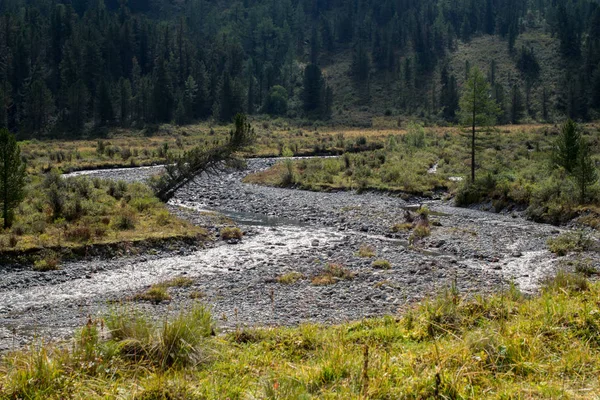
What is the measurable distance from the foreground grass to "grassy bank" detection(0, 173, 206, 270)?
40.5 feet

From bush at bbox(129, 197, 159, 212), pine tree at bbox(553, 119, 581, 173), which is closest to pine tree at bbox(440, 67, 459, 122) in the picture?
pine tree at bbox(553, 119, 581, 173)

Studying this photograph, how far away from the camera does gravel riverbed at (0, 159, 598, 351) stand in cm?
1306

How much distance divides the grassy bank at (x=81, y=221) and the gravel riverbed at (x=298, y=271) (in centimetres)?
140

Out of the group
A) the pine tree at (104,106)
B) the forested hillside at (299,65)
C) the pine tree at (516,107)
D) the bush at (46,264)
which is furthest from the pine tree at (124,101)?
the bush at (46,264)

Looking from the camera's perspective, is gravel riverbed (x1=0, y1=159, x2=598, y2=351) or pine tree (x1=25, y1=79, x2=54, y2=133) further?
pine tree (x1=25, y1=79, x2=54, y2=133)

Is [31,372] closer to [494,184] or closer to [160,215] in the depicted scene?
[160,215]

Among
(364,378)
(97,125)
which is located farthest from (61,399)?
(97,125)

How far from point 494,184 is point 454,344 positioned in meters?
29.5

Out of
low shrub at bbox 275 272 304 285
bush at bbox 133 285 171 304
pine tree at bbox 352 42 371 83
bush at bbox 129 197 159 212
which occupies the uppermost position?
pine tree at bbox 352 42 371 83

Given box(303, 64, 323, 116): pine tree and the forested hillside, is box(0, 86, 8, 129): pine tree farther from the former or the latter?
box(303, 64, 323, 116): pine tree

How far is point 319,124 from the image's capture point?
11744 centimetres

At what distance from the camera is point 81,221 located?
23453mm

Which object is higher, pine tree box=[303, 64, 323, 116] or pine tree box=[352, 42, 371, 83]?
pine tree box=[352, 42, 371, 83]

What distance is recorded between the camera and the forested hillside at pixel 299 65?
106m
